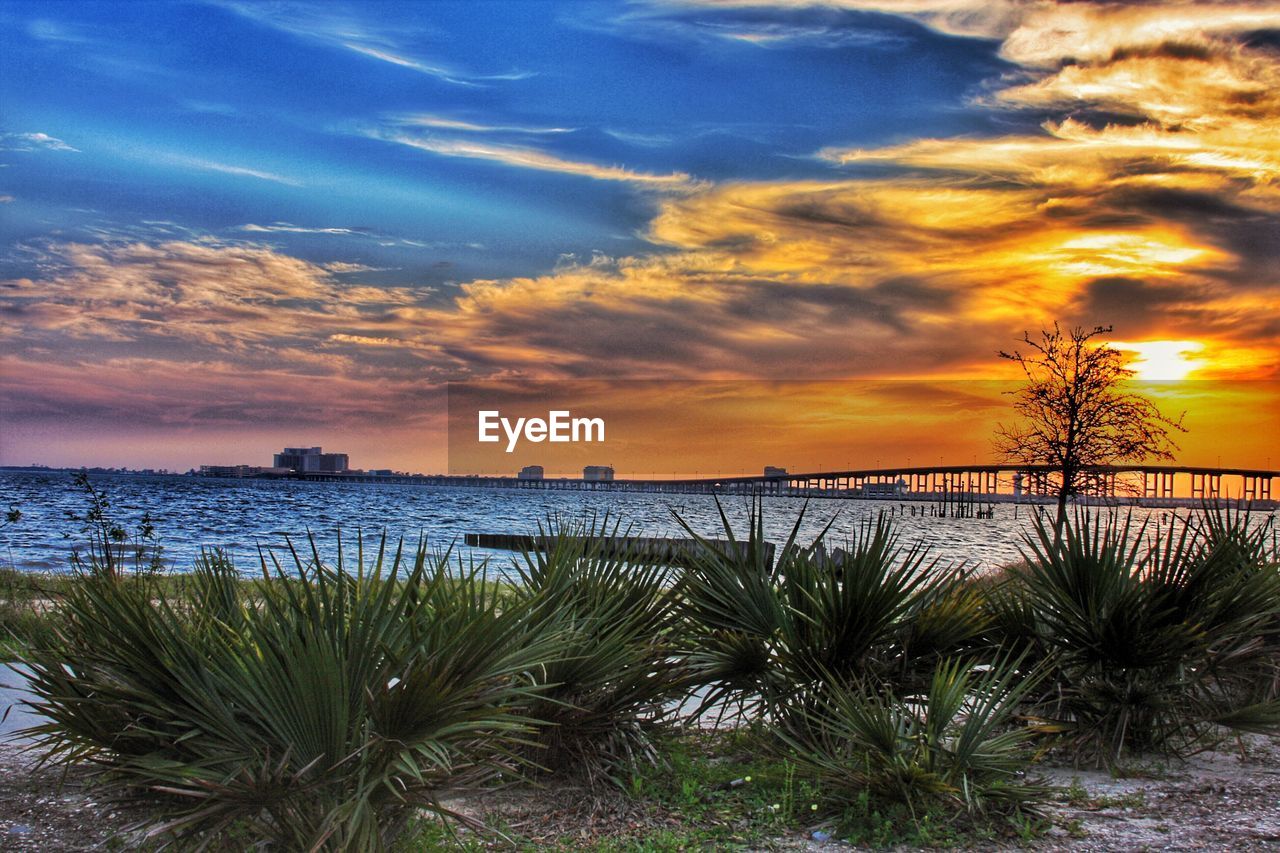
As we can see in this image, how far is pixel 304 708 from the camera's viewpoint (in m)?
4.29

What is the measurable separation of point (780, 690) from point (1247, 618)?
11.7 ft

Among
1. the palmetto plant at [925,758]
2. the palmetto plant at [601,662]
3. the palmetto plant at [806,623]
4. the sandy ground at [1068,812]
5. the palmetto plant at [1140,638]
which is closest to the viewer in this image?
the sandy ground at [1068,812]

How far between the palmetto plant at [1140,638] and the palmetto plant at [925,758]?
125 centimetres

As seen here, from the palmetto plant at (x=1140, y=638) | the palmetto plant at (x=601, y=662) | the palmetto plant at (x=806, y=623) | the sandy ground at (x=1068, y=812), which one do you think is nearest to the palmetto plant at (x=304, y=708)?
the sandy ground at (x=1068, y=812)

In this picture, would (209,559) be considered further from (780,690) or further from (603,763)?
(780,690)

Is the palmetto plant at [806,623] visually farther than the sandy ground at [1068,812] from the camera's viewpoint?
Yes

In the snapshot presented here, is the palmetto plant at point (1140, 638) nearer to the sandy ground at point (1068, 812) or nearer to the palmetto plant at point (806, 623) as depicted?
the sandy ground at point (1068, 812)

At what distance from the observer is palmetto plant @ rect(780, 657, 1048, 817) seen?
20.0 feet

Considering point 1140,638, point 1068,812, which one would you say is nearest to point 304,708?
point 1068,812

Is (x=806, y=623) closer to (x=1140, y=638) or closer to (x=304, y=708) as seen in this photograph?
(x=1140, y=638)

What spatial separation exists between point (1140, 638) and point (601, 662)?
409 cm

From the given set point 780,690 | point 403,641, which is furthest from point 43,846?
point 780,690

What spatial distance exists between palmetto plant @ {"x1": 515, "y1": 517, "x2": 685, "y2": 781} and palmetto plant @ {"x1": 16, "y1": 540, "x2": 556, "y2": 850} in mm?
1316

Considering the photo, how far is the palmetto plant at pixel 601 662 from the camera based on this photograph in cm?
634
